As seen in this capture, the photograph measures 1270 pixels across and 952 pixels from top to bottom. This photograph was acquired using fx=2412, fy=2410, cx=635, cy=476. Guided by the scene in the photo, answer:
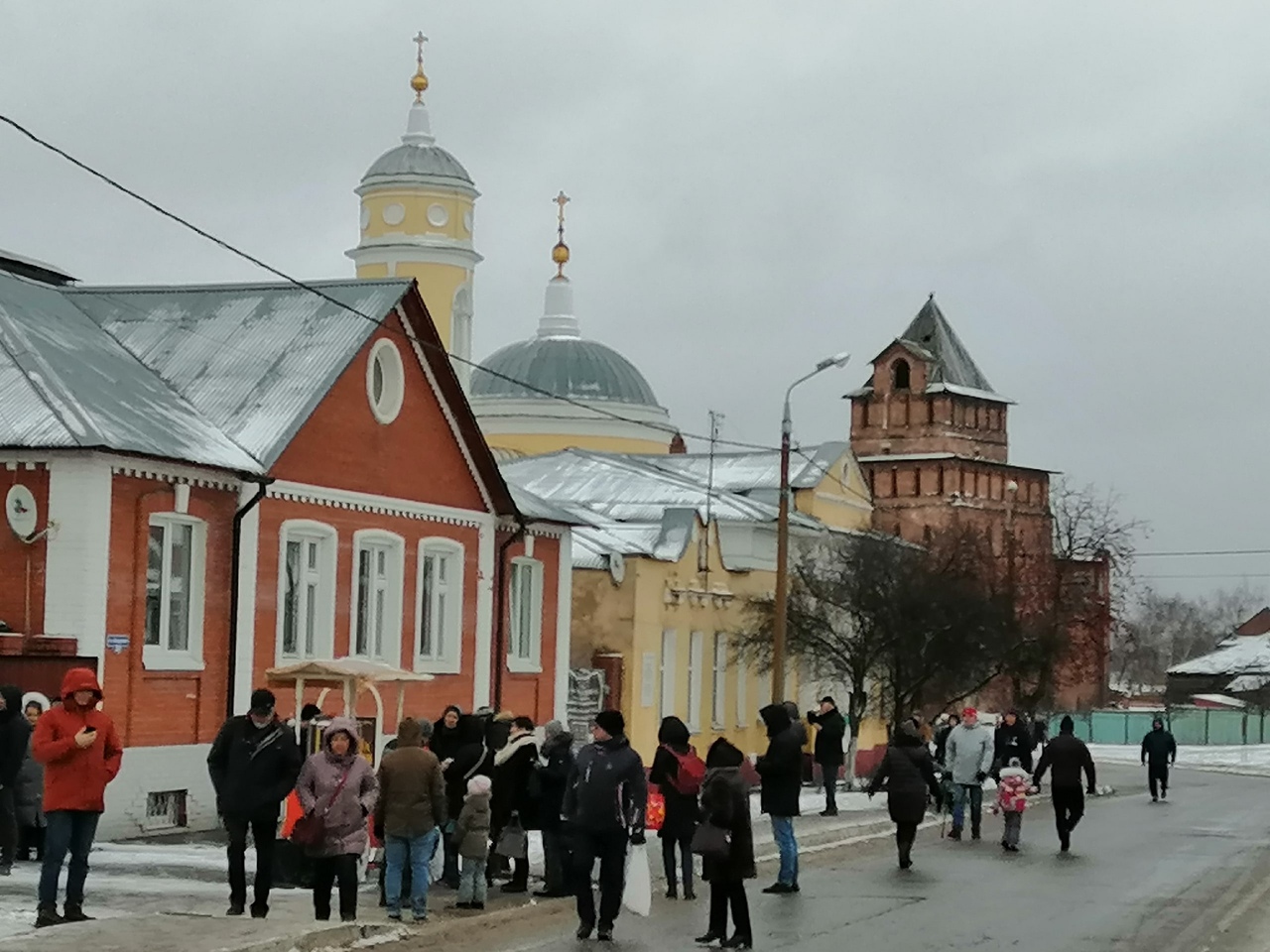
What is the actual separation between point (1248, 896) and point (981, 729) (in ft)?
22.1

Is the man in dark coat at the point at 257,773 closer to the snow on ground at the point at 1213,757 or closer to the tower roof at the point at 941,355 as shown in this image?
the snow on ground at the point at 1213,757

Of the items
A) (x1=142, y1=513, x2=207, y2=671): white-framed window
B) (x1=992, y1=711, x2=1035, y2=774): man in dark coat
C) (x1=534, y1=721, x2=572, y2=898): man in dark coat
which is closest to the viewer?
(x1=534, y1=721, x2=572, y2=898): man in dark coat

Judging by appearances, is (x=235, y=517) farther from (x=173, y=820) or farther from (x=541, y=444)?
(x=541, y=444)

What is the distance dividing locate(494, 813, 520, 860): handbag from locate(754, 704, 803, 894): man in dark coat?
234cm

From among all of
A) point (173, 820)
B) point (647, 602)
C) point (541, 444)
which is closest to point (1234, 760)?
point (541, 444)

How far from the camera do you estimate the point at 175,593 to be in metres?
27.8

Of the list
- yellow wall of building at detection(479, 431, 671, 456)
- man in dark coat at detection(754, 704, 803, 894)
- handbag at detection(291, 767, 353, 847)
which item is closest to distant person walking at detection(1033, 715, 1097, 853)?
man in dark coat at detection(754, 704, 803, 894)

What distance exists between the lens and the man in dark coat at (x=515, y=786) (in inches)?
799

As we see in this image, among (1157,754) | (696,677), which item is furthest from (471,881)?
(696,677)

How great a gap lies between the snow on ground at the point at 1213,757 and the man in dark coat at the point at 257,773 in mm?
51746

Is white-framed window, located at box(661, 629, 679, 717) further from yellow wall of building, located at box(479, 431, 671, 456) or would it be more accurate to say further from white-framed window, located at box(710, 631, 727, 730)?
yellow wall of building, located at box(479, 431, 671, 456)

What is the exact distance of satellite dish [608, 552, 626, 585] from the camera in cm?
4398

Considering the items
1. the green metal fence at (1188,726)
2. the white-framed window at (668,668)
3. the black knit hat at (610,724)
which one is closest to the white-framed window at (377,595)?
the white-framed window at (668,668)

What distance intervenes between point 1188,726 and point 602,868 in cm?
7912
